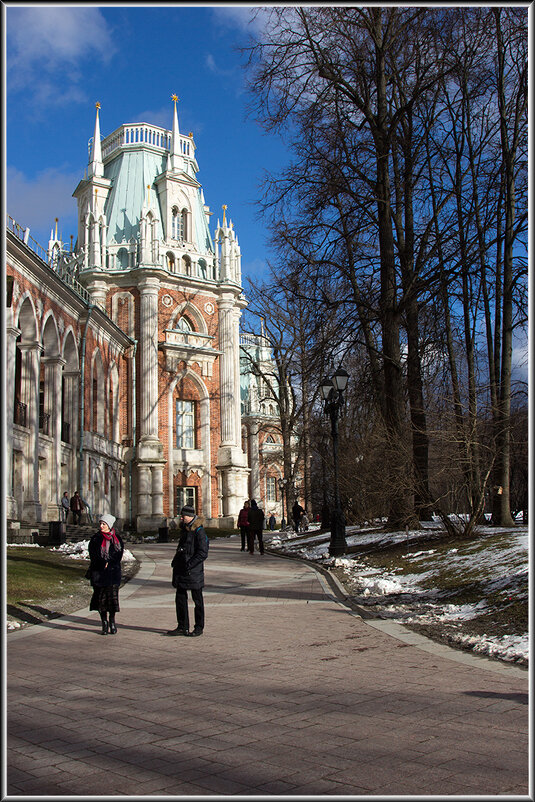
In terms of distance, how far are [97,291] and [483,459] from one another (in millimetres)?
39297

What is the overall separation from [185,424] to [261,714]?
47.1 m

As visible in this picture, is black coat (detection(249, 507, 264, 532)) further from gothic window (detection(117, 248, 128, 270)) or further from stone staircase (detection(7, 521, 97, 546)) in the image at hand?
gothic window (detection(117, 248, 128, 270))

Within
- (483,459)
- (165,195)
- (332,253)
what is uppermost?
(165,195)

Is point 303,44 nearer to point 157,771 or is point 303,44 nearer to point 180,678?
point 180,678

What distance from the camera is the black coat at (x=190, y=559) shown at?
10.1 metres

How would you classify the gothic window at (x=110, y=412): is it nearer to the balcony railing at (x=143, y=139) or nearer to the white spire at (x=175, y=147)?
the white spire at (x=175, y=147)

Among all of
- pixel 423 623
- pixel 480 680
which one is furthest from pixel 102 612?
pixel 480 680

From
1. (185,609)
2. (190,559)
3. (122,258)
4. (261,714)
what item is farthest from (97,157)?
(261,714)

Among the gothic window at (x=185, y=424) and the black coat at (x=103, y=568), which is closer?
the black coat at (x=103, y=568)

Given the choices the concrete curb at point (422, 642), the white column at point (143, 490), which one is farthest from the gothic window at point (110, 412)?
the concrete curb at point (422, 642)

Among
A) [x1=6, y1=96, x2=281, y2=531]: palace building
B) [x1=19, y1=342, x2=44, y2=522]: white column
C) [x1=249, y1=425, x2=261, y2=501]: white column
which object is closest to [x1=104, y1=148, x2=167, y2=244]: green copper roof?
[x1=6, y1=96, x2=281, y2=531]: palace building

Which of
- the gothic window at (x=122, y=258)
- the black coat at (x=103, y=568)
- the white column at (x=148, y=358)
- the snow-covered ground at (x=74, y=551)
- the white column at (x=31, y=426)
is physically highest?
the gothic window at (x=122, y=258)

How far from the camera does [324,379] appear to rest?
70.4 feet

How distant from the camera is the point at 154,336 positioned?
50188 mm
